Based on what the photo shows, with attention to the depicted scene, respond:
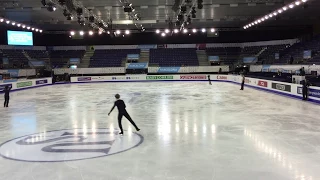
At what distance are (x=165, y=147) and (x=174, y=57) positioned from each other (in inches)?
1394

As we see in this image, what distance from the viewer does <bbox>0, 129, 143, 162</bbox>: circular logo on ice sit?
6776 mm

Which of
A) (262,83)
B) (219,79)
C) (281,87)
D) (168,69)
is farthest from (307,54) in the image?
(168,69)

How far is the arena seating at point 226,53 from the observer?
41719mm

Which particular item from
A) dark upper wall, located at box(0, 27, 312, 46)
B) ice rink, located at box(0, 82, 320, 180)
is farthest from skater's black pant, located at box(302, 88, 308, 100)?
dark upper wall, located at box(0, 27, 312, 46)

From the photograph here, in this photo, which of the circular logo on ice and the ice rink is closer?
the ice rink

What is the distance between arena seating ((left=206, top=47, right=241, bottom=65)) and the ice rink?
1170 inches

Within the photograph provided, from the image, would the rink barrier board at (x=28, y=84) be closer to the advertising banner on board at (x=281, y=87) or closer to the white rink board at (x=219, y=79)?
the white rink board at (x=219, y=79)

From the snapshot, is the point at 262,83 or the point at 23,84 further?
the point at 23,84

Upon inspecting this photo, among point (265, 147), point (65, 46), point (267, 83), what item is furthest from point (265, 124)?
point (65, 46)

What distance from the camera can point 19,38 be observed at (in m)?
33.9

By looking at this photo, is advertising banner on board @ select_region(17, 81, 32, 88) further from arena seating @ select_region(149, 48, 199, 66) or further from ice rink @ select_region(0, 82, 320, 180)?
arena seating @ select_region(149, 48, 199, 66)

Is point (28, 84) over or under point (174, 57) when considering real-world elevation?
under

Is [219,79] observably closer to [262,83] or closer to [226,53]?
[226,53]

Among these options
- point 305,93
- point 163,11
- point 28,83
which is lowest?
point 305,93
